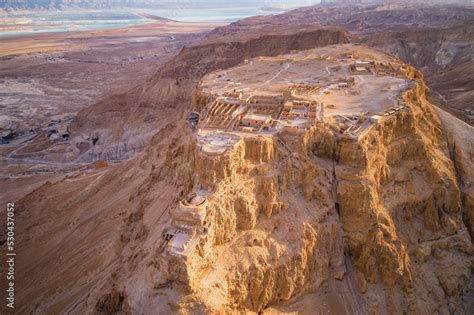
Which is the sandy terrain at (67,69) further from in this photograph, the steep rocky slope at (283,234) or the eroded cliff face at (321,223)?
the eroded cliff face at (321,223)

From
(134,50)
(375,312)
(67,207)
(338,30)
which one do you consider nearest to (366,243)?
(375,312)

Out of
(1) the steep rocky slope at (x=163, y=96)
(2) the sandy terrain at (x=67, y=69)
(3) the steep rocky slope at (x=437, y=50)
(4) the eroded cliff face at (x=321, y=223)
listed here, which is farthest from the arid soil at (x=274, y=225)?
(2) the sandy terrain at (x=67, y=69)

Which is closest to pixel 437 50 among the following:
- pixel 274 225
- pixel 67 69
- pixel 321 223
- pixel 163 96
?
pixel 163 96

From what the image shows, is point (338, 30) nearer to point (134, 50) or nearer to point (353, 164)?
point (353, 164)

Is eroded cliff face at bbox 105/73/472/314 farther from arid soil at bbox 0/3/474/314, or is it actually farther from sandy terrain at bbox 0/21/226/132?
sandy terrain at bbox 0/21/226/132

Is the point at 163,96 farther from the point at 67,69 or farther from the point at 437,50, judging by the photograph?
the point at 437,50

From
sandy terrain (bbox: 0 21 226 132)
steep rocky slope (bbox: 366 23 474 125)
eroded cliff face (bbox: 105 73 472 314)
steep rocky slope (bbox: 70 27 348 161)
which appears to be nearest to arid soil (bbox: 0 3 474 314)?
eroded cliff face (bbox: 105 73 472 314)
